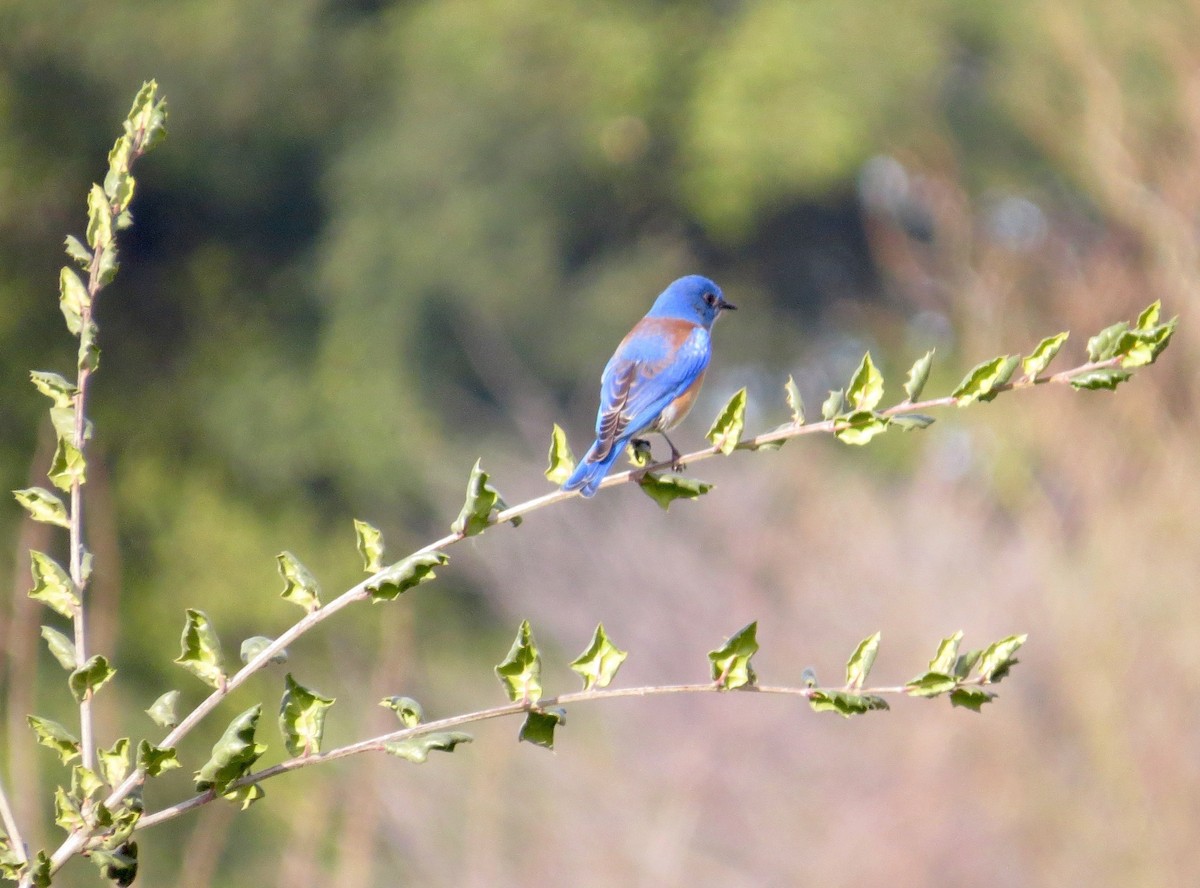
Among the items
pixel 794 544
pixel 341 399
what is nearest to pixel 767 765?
pixel 794 544

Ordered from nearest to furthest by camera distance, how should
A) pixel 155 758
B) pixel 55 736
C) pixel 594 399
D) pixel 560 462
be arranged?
pixel 155 758 → pixel 55 736 → pixel 560 462 → pixel 594 399

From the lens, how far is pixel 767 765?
12.0 m

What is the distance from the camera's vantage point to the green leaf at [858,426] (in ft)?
6.49

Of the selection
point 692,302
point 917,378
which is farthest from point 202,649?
point 692,302

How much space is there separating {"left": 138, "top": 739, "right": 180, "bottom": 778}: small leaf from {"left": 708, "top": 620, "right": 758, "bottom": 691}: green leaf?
574mm

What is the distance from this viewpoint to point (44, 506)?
1803 millimetres

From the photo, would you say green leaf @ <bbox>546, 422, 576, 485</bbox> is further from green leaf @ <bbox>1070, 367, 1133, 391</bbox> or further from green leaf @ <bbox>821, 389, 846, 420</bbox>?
green leaf @ <bbox>1070, 367, 1133, 391</bbox>

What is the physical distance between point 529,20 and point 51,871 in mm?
28377

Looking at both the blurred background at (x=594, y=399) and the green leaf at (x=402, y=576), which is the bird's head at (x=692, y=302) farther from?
the green leaf at (x=402, y=576)

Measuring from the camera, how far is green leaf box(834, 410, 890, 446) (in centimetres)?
198

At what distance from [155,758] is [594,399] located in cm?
2052

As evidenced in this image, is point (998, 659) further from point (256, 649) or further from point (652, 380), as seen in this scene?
point (652, 380)

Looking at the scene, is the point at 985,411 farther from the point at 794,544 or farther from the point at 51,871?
the point at 51,871

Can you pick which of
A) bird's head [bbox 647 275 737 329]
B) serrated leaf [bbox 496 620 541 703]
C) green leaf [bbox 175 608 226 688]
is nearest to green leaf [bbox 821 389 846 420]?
serrated leaf [bbox 496 620 541 703]
